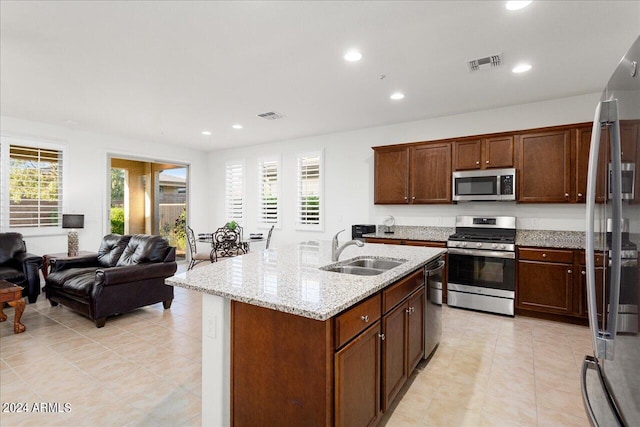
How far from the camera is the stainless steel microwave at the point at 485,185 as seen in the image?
13.7 feet

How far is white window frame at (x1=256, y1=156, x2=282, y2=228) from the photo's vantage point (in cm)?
676

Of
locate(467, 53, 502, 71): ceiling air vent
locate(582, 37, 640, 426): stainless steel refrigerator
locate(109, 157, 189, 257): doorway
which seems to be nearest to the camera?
locate(582, 37, 640, 426): stainless steel refrigerator

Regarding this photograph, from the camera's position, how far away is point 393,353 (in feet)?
6.62

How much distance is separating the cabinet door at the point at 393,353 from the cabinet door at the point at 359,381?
0.27ft

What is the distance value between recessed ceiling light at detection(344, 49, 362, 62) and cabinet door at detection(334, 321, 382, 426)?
92.5 inches

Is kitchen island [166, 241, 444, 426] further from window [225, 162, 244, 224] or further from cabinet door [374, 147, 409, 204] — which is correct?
window [225, 162, 244, 224]

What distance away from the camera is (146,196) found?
23.0 feet

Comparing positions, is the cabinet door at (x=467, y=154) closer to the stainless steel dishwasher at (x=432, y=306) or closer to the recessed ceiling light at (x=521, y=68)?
the recessed ceiling light at (x=521, y=68)

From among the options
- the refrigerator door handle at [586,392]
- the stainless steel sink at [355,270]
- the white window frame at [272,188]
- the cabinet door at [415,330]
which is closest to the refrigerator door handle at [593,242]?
the refrigerator door handle at [586,392]

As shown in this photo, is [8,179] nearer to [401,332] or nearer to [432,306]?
[401,332]

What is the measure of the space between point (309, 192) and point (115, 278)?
3621mm

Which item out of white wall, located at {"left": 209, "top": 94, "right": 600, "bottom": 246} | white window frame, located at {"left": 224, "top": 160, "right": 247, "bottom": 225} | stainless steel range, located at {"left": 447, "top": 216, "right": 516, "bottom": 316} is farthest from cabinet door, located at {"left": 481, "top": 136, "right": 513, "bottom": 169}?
A: white window frame, located at {"left": 224, "top": 160, "right": 247, "bottom": 225}

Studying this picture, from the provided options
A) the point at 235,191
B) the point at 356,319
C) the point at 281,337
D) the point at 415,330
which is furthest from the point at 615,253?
the point at 235,191

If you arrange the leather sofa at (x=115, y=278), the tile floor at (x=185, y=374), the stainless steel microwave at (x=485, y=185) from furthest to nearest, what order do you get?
1. the stainless steel microwave at (x=485, y=185)
2. the leather sofa at (x=115, y=278)
3. the tile floor at (x=185, y=374)
